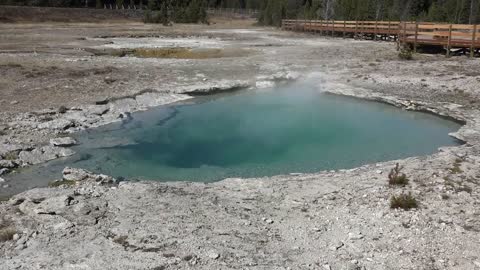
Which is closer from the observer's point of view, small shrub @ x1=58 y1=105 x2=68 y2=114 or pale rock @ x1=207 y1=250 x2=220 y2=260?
pale rock @ x1=207 y1=250 x2=220 y2=260

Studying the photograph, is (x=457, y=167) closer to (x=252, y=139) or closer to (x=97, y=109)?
(x=252, y=139)

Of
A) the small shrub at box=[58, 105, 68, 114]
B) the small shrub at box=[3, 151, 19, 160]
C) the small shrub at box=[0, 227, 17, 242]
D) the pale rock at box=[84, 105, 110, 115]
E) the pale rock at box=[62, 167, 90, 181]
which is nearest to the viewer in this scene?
the small shrub at box=[0, 227, 17, 242]

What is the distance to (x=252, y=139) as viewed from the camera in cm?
1348

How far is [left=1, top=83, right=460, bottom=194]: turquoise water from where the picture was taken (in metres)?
10.9

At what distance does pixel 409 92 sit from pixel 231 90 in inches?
271

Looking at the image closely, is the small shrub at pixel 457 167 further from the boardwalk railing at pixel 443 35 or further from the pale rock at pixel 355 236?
the boardwalk railing at pixel 443 35

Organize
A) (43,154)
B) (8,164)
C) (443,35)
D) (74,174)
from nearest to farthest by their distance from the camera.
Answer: (74,174)
(8,164)
(43,154)
(443,35)

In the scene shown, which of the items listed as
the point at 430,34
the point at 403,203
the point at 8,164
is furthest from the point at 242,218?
the point at 430,34

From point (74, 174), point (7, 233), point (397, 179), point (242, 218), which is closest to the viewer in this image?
point (7, 233)

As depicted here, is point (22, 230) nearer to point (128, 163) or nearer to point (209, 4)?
point (128, 163)

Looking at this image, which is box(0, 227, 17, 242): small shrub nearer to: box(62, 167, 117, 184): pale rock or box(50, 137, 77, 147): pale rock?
box(62, 167, 117, 184): pale rock

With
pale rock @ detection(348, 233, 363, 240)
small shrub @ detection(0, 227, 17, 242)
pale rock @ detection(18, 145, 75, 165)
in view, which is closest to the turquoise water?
pale rock @ detection(18, 145, 75, 165)

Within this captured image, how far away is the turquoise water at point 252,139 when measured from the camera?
35.7 ft

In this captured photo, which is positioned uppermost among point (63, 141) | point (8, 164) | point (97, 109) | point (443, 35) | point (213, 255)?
point (443, 35)
